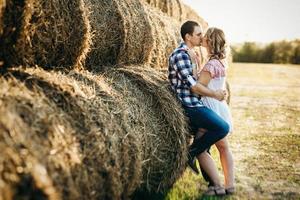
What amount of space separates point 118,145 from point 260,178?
2.77 metres

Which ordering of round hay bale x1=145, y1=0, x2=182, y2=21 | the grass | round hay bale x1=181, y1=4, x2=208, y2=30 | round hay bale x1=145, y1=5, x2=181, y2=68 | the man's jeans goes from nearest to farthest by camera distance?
the man's jeans → the grass → round hay bale x1=145, y1=5, x2=181, y2=68 → round hay bale x1=145, y1=0, x2=182, y2=21 → round hay bale x1=181, y1=4, x2=208, y2=30

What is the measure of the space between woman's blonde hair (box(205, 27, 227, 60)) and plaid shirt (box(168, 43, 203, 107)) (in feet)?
1.26

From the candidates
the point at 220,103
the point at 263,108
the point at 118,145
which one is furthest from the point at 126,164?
the point at 263,108

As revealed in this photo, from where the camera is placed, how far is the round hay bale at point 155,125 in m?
4.24

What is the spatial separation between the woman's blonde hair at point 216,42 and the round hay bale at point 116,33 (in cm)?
97

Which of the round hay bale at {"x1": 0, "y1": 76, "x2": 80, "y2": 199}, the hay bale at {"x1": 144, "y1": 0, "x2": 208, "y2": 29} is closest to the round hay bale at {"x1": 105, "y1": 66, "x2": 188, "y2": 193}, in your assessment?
the round hay bale at {"x1": 0, "y1": 76, "x2": 80, "y2": 199}

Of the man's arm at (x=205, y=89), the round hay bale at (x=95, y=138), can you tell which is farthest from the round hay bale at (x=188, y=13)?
the round hay bale at (x=95, y=138)

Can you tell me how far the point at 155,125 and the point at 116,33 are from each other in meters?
1.46

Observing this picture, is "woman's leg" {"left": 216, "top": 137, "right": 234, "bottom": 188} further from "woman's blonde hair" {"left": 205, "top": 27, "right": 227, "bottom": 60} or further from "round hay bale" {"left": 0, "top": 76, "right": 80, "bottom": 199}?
"round hay bale" {"left": 0, "top": 76, "right": 80, "bottom": 199}

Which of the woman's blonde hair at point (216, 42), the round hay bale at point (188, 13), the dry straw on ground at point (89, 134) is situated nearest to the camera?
the dry straw on ground at point (89, 134)

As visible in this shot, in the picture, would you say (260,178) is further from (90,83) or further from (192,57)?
(90,83)

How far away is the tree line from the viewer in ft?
143

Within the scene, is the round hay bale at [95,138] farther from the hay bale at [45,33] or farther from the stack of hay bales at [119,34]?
the stack of hay bales at [119,34]

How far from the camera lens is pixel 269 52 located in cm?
4525
